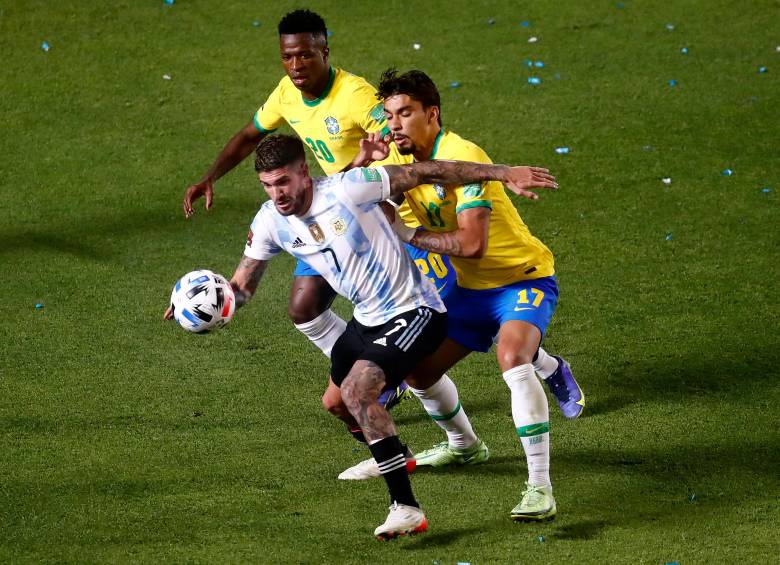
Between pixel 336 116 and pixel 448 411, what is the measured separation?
1.82 m

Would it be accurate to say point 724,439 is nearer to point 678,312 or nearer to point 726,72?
point 678,312

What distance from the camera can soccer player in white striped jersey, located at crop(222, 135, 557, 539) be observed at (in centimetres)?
538

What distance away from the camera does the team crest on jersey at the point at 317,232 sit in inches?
218

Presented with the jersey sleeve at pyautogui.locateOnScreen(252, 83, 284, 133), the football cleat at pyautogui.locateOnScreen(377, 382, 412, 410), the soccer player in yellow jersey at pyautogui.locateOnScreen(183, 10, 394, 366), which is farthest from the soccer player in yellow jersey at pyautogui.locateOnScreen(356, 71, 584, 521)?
the jersey sleeve at pyautogui.locateOnScreen(252, 83, 284, 133)

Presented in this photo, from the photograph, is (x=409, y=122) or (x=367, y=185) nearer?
(x=367, y=185)

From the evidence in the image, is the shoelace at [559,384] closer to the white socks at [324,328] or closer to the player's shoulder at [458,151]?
the white socks at [324,328]

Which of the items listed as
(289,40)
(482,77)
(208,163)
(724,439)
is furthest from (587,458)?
(482,77)

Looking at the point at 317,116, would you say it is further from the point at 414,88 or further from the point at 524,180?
the point at 524,180

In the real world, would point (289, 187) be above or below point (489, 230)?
above

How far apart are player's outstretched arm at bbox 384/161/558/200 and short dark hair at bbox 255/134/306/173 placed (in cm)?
42

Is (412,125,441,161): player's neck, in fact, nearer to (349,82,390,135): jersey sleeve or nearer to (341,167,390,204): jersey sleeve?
(341,167,390,204): jersey sleeve

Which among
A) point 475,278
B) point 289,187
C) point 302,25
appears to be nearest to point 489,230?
point 475,278

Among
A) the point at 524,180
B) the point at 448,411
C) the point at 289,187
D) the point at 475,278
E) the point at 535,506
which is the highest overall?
the point at 289,187

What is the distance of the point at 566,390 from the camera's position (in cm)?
689
